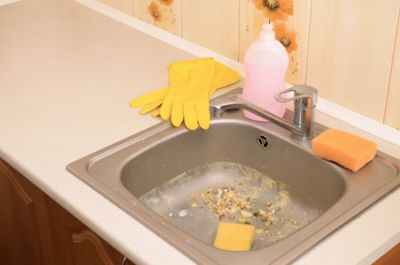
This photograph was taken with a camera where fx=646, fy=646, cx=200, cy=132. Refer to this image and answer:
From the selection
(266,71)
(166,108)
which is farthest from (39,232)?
(266,71)

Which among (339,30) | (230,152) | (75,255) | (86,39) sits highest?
(339,30)

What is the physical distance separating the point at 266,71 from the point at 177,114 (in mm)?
224

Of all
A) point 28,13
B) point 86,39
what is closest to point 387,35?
point 86,39

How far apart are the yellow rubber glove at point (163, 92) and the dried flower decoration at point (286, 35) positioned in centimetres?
17

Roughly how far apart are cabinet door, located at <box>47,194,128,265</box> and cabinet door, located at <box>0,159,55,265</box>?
0.04 m

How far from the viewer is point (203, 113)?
4.83ft

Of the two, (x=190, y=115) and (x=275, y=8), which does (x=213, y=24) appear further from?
(x=190, y=115)

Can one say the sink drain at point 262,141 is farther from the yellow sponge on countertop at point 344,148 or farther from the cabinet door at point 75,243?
the cabinet door at point 75,243

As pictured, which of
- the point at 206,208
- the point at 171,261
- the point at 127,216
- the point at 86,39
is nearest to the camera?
the point at 171,261

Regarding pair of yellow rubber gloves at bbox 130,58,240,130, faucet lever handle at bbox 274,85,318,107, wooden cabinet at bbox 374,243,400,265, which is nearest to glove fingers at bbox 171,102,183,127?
pair of yellow rubber gloves at bbox 130,58,240,130

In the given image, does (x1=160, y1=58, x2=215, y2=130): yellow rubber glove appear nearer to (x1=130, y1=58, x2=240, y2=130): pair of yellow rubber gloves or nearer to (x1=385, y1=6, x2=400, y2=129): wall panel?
(x1=130, y1=58, x2=240, y2=130): pair of yellow rubber gloves

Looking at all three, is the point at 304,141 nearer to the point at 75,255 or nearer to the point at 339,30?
the point at 339,30

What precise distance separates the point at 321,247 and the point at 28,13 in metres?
1.40

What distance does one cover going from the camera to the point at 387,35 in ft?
4.29
